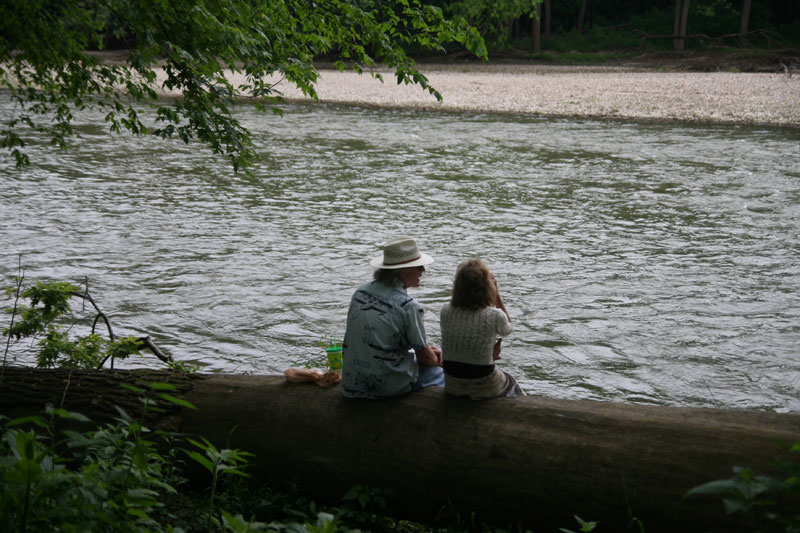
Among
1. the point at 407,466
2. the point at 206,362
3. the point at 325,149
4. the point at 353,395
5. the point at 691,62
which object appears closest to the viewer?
the point at 407,466

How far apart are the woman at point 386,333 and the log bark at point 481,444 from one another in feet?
0.36

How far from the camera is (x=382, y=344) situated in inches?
175

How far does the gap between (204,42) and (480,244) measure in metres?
6.53

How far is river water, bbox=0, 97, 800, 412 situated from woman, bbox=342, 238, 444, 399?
7.99 ft

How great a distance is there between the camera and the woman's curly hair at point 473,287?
14.3ft

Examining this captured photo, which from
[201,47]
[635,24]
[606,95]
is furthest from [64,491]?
[635,24]

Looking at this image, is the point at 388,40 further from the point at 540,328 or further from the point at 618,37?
the point at 618,37

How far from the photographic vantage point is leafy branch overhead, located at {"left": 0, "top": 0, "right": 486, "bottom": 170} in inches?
212

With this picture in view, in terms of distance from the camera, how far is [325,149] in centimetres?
2062

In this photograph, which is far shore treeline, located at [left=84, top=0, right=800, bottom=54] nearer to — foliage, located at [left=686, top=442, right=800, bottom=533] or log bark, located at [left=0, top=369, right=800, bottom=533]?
log bark, located at [left=0, top=369, right=800, bottom=533]

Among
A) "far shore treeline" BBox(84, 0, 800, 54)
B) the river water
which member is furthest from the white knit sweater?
"far shore treeline" BBox(84, 0, 800, 54)

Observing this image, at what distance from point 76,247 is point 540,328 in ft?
21.3

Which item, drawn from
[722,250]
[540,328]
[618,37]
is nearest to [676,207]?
[722,250]

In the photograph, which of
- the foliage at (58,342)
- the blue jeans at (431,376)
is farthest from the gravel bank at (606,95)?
the foliage at (58,342)
